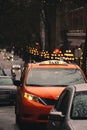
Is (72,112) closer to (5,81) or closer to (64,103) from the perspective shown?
(64,103)

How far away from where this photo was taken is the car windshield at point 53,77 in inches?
629

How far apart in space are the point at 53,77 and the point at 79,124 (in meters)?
8.04

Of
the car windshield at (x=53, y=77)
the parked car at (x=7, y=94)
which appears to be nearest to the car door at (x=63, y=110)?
the car windshield at (x=53, y=77)

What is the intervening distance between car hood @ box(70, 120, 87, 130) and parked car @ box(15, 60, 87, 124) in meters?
6.32

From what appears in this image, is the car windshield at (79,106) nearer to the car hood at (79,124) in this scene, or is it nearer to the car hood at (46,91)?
the car hood at (79,124)

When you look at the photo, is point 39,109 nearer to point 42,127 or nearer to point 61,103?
point 42,127

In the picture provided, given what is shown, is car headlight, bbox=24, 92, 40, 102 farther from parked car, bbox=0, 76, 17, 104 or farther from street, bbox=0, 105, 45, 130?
parked car, bbox=0, 76, 17, 104

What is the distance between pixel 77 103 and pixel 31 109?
5828 mm

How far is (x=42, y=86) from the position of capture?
1566 cm

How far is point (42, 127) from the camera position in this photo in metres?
15.4

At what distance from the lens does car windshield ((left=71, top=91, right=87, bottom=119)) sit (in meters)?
8.67

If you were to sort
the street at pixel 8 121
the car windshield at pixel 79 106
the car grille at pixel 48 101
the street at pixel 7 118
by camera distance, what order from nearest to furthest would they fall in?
the car windshield at pixel 79 106, the car grille at pixel 48 101, the street at pixel 8 121, the street at pixel 7 118

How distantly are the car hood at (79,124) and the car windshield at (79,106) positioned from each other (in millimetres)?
193

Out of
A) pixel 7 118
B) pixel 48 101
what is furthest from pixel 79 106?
pixel 7 118
